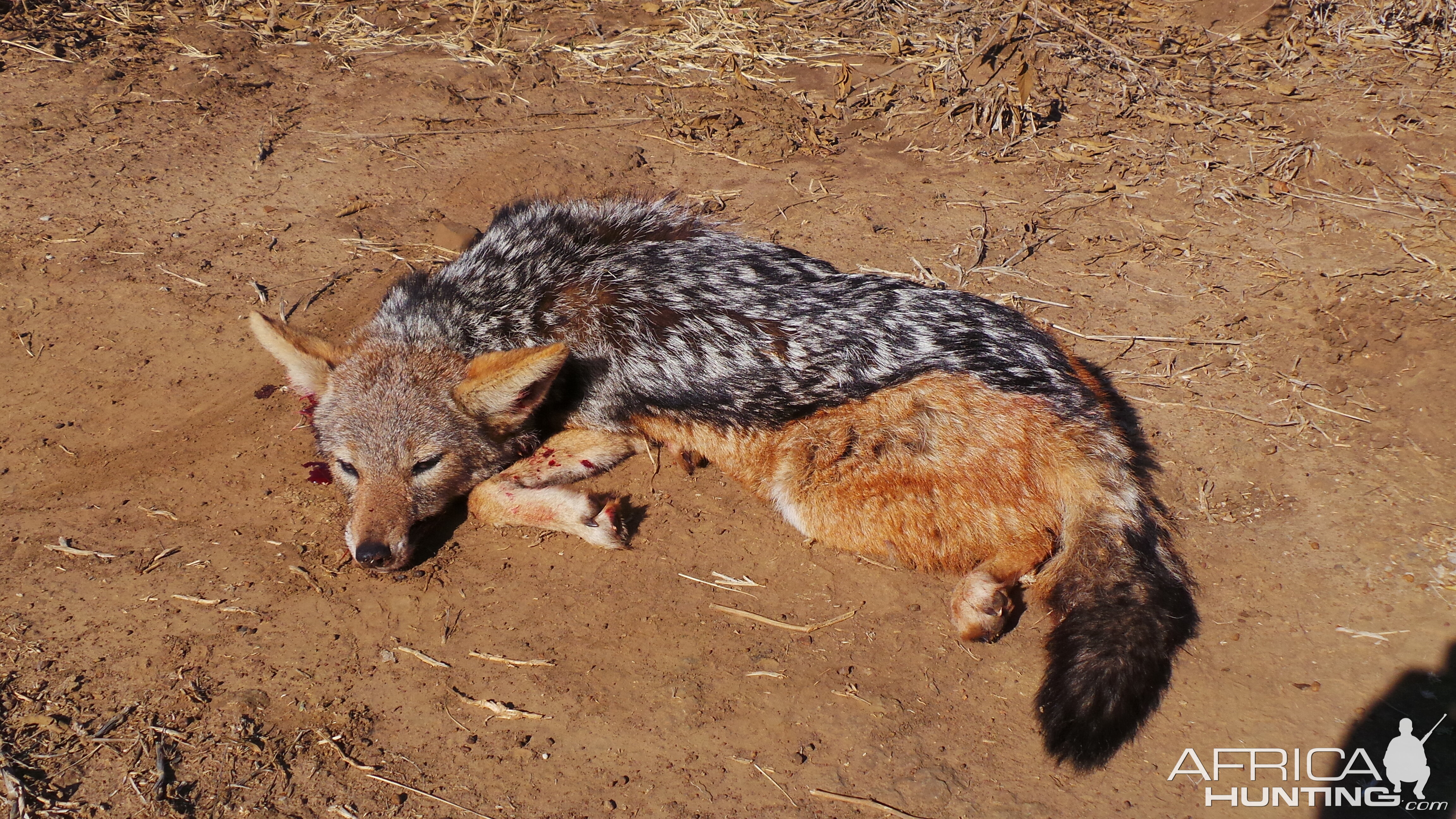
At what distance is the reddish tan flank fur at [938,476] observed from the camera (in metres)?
4.76

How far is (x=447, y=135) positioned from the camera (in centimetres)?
820

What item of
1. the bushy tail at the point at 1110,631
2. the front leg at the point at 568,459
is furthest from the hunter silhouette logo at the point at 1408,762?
the front leg at the point at 568,459

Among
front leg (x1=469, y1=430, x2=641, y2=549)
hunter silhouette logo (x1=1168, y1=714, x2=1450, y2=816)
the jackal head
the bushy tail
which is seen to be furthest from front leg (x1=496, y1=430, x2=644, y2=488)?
hunter silhouette logo (x1=1168, y1=714, x2=1450, y2=816)

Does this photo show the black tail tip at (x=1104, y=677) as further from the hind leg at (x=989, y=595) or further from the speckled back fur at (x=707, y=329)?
the speckled back fur at (x=707, y=329)

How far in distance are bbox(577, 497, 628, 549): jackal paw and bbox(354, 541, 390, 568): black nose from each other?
3.35 feet

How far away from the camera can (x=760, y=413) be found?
5.08 metres

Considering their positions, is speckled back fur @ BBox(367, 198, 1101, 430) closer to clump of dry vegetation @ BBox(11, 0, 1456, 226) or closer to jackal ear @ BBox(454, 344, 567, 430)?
jackal ear @ BBox(454, 344, 567, 430)

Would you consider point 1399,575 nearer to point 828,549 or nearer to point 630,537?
point 828,549

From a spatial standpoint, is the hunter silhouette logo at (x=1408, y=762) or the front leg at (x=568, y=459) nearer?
the hunter silhouette logo at (x=1408, y=762)

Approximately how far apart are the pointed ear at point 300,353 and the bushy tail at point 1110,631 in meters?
4.08

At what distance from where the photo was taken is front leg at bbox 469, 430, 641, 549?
5000 mm

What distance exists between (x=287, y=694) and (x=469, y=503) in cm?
143

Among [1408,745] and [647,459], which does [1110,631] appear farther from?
[647,459]

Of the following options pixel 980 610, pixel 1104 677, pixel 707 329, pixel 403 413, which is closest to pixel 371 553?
pixel 403 413
